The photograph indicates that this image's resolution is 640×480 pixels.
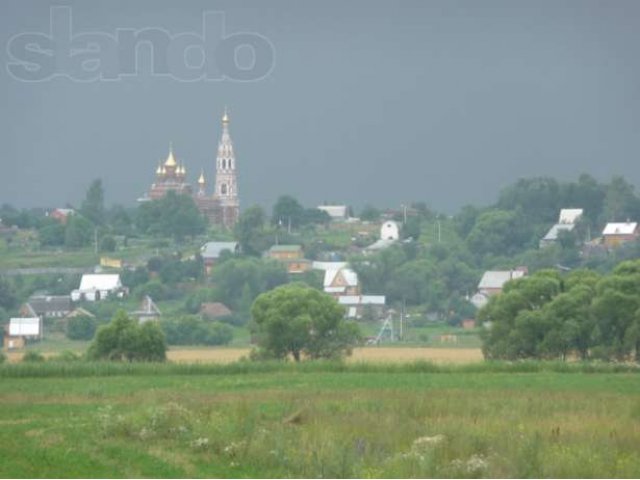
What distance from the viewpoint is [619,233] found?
112 meters

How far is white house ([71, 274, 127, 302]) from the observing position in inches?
3642

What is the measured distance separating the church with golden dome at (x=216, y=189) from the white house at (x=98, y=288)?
2716cm

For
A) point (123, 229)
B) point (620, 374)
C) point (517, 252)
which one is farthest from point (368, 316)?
point (620, 374)

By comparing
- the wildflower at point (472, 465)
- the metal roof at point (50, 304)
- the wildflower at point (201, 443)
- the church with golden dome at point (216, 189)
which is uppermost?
the church with golden dome at point (216, 189)

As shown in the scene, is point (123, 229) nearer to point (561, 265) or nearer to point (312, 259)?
point (312, 259)

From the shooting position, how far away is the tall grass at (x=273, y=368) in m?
33.7

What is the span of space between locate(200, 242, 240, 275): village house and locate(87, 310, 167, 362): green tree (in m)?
53.5

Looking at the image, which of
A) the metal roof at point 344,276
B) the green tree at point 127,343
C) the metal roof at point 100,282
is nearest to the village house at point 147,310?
the metal roof at point 100,282

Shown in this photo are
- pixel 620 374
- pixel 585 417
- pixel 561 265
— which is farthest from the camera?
pixel 561 265

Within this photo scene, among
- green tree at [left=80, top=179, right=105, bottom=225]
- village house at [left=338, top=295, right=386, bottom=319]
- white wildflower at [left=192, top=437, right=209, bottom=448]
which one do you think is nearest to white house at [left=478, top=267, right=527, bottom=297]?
village house at [left=338, top=295, right=386, bottom=319]

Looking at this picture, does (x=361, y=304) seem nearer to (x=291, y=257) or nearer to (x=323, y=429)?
(x=291, y=257)

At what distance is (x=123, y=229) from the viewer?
391 feet

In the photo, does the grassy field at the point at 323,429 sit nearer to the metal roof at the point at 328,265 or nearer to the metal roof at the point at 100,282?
the metal roof at the point at 100,282

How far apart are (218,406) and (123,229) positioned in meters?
95.3
